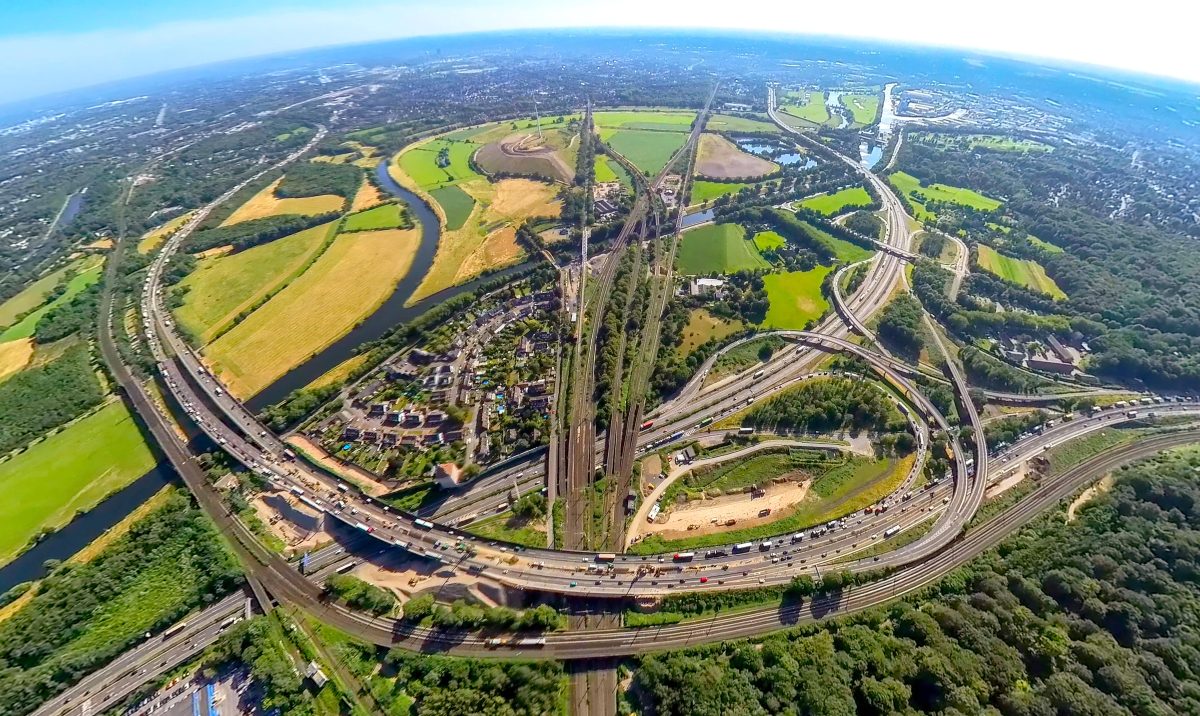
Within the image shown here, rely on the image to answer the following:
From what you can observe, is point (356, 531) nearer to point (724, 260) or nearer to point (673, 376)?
point (673, 376)

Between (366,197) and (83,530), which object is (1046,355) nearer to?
(83,530)

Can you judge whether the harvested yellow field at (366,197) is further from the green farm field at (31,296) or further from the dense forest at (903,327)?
the dense forest at (903,327)

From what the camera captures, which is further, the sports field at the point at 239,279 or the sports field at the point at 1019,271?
the sports field at the point at 1019,271

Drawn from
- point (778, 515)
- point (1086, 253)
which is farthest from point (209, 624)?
point (1086, 253)

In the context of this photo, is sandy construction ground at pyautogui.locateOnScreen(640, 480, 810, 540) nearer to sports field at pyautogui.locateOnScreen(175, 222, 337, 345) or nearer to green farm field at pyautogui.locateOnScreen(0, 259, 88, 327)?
sports field at pyautogui.locateOnScreen(175, 222, 337, 345)

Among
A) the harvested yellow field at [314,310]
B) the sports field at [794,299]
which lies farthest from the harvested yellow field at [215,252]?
the sports field at [794,299]

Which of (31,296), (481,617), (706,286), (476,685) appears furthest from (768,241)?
(31,296)

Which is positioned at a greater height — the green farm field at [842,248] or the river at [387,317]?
the green farm field at [842,248]
